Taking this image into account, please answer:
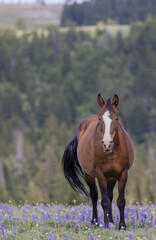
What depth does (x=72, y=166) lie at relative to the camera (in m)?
13.5

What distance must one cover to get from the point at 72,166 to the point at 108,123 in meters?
3.55

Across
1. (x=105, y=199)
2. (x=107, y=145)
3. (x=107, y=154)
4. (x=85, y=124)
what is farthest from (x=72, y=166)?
(x=107, y=145)

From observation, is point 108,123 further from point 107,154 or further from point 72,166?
→ point 72,166

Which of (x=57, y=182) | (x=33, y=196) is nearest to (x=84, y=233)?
(x=33, y=196)

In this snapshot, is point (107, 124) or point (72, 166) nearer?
point (107, 124)

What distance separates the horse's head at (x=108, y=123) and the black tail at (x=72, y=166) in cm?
296

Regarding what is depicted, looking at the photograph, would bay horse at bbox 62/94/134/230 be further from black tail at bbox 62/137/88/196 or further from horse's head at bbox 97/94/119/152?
black tail at bbox 62/137/88/196

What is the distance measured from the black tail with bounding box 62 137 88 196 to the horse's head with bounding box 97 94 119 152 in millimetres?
2957

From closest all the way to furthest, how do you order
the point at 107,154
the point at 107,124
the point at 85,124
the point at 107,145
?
the point at 107,145 < the point at 107,124 < the point at 107,154 < the point at 85,124

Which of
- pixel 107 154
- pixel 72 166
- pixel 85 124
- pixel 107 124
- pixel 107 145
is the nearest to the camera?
pixel 107 145

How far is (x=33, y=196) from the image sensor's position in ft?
476

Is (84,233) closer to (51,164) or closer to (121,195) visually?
(121,195)

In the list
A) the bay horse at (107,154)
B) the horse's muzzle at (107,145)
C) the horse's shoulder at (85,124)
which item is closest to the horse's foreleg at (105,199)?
the bay horse at (107,154)

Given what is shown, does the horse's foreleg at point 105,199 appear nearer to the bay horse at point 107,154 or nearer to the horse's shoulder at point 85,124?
the bay horse at point 107,154
